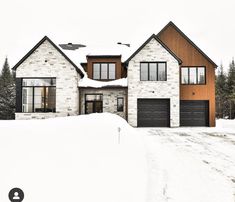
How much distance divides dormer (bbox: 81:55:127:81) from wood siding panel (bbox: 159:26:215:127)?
521 cm

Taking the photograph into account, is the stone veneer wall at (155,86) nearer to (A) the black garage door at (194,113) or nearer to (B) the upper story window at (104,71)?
(A) the black garage door at (194,113)

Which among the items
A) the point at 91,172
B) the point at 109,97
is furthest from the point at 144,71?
the point at 91,172

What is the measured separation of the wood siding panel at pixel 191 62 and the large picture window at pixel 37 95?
472 inches

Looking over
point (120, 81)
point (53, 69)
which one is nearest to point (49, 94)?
point (53, 69)

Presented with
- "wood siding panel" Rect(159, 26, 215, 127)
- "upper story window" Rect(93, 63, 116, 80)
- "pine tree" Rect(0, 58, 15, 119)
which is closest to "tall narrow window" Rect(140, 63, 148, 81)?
"upper story window" Rect(93, 63, 116, 80)

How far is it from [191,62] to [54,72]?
13.2 metres

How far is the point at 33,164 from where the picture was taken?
4.33m

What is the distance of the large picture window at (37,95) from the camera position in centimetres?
2183

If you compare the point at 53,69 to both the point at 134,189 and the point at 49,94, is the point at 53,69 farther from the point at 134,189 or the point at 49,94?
the point at 134,189

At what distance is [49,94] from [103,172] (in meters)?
17.8

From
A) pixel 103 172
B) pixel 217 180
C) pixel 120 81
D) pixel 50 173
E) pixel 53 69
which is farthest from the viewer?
pixel 120 81

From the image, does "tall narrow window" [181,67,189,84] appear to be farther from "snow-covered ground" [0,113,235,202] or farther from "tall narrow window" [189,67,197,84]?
"snow-covered ground" [0,113,235,202]

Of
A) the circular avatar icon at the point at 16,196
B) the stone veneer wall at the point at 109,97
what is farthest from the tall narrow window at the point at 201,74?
→ the circular avatar icon at the point at 16,196

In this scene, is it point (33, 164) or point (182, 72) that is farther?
point (182, 72)
